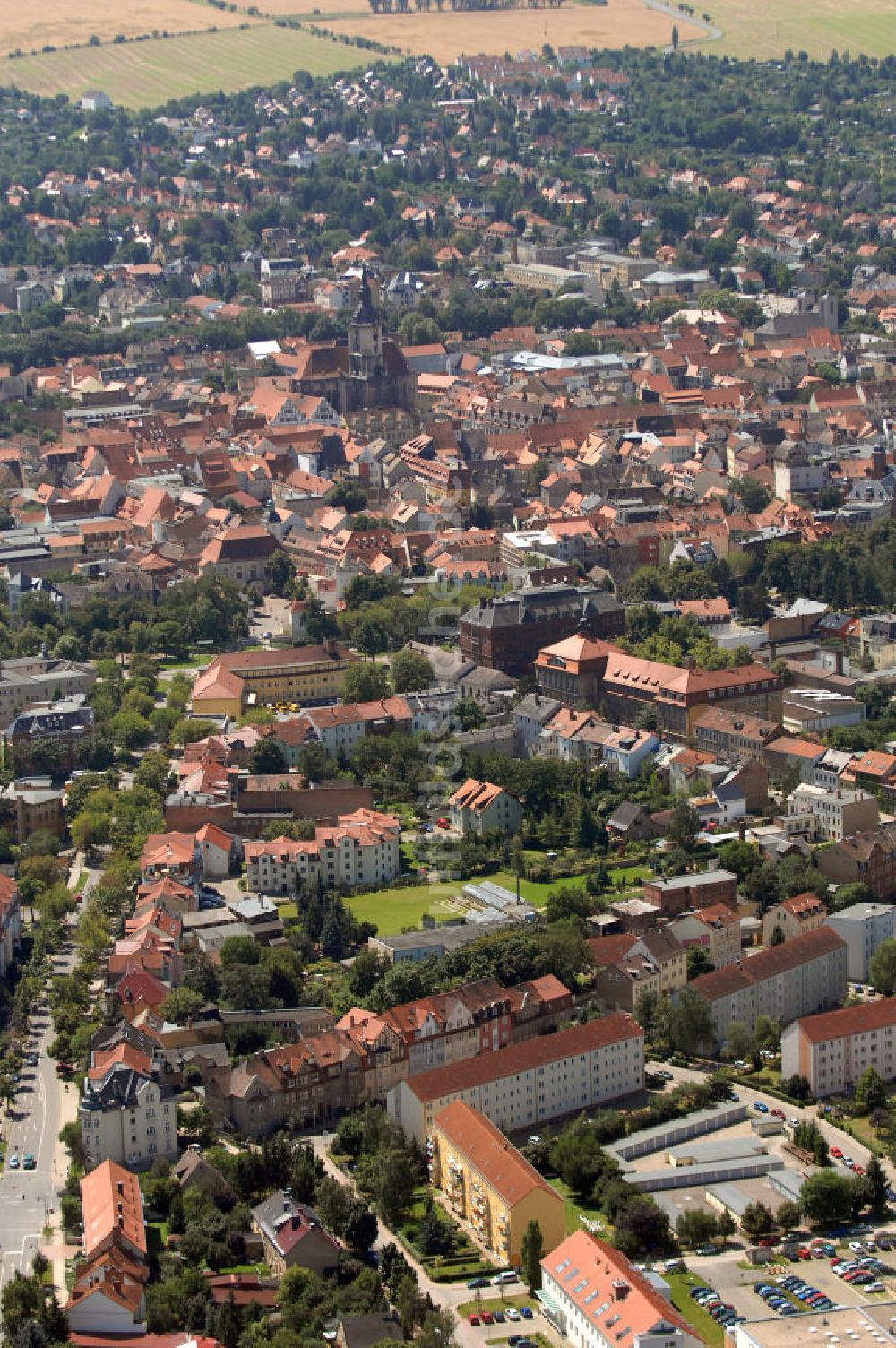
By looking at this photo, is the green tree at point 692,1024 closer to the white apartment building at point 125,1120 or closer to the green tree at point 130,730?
the white apartment building at point 125,1120

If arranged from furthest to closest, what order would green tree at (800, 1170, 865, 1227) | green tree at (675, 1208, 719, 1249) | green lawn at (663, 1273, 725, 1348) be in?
green tree at (800, 1170, 865, 1227), green tree at (675, 1208, 719, 1249), green lawn at (663, 1273, 725, 1348)

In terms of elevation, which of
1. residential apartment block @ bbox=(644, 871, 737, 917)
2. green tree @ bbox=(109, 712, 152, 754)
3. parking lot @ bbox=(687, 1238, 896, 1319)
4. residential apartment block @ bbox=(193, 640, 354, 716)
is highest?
parking lot @ bbox=(687, 1238, 896, 1319)

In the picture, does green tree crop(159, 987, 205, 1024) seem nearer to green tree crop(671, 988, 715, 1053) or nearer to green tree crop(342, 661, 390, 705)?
green tree crop(671, 988, 715, 1053)

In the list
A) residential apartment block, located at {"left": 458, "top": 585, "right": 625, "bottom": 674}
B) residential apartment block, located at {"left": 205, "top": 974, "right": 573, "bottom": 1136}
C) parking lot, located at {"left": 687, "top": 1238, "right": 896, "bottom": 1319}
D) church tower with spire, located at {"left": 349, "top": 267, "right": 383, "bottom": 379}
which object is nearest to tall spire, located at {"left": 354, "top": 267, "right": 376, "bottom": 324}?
church tower with spire, located at {"left": 349, "top": 267, "right": 383, "bottom": 379}

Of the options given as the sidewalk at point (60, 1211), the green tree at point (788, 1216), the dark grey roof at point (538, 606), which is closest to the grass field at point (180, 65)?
the dark grey roof at point (538, 606)

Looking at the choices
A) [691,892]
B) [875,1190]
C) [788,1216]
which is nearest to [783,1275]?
[788,1216]

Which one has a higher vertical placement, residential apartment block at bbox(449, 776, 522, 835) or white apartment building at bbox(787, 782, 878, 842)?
white apartment building at bbox(787, 782, 878, 842)

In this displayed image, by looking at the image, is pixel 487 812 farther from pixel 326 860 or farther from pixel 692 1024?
pixel 692 1024

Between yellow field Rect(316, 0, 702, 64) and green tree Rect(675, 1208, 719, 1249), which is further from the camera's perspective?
yellow field Rect(316, 0, 702, 64)
